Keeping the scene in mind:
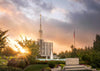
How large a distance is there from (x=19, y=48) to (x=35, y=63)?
438cm

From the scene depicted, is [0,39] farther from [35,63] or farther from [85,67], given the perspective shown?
[85,67]

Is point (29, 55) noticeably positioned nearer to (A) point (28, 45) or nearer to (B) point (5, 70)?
(A) point (28, 45)

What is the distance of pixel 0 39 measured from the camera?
8352 millimetres

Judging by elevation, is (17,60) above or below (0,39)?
below

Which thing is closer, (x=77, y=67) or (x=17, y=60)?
(x=17, y=60)

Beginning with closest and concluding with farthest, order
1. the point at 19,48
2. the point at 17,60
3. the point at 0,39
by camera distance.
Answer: the point at 0,39
the point at 17,60
the point at 19,48

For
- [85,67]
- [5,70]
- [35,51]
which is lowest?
[85,67]

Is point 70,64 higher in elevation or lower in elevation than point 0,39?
lower

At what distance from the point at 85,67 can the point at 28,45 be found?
10.6 m

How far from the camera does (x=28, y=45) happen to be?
20.7m

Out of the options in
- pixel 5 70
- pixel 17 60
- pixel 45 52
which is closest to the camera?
pixel 5 70

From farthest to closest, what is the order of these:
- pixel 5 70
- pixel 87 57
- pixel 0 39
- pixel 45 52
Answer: pixel 45 52, pixel 87 57, pixel 5 70, pixel 0 39

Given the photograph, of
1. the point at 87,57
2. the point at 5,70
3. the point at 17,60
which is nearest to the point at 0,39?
the point at 5,70

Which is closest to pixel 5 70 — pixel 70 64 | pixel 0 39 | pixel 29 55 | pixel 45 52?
pixel 0 39
